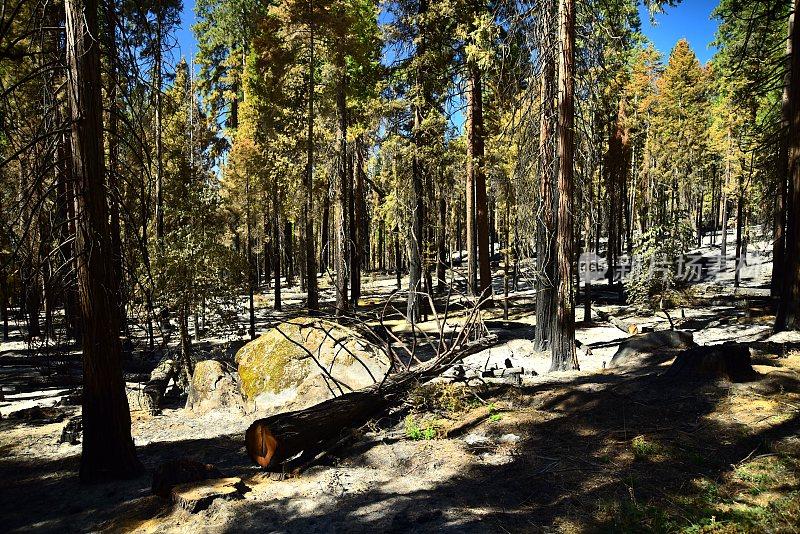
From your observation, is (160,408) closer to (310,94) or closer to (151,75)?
(151,75)

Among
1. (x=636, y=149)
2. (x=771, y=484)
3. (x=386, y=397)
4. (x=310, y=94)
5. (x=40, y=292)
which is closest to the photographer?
(x=771, y=484)

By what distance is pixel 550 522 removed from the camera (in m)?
4.45

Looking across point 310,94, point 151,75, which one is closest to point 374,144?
point 310,94

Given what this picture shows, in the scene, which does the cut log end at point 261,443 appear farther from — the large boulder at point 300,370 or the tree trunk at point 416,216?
the tree trunk at point 416,216

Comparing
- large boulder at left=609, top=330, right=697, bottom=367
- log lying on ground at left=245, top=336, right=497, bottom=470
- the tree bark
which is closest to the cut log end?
log lying on ground at left=245, top=336, right=497, bottom=470

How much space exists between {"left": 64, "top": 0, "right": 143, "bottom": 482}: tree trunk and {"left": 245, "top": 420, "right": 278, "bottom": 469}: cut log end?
169 centimetres

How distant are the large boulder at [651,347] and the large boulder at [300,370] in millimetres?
5441

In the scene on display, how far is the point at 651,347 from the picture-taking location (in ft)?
35.4

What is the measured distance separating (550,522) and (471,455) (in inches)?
67.8

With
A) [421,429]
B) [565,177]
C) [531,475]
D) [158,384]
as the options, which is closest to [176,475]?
[421,429]

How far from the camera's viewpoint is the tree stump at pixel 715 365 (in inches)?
269

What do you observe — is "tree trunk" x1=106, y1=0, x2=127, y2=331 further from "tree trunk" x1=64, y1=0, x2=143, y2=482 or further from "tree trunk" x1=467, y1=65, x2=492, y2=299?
"tree trunk" x1=467, y1=65, x2=492, y2=299

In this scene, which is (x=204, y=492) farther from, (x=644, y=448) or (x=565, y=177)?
(x=565, y=177)

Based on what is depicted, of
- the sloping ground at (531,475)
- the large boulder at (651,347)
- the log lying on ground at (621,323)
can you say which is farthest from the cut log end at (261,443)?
the log lying on ground at (621,323)
